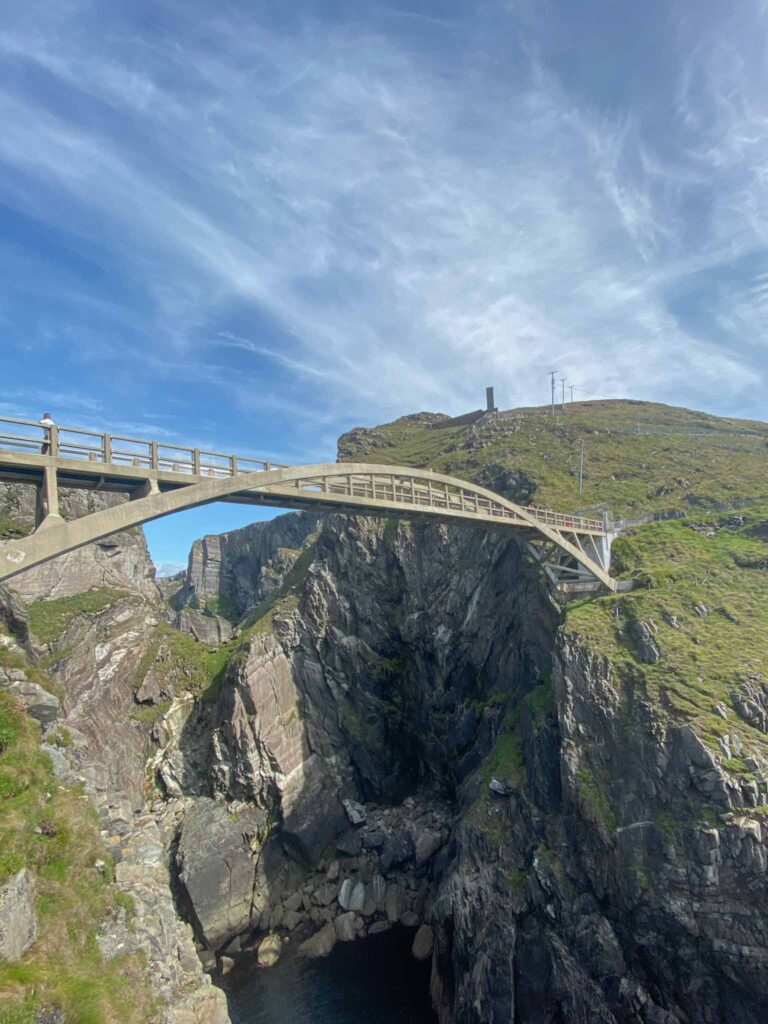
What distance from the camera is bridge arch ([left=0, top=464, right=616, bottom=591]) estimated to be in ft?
67.1

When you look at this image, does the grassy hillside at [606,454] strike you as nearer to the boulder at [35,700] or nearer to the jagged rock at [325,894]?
the jagged rock at [325,894]

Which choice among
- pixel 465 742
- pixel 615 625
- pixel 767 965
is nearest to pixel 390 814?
pixel 465 742

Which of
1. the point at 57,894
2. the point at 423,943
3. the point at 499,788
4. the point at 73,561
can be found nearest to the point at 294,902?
the point at 423,943

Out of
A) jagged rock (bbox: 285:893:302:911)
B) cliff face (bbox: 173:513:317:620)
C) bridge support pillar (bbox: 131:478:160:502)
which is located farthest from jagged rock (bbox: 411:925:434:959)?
cliff face (bbox: 173:513:317:620)

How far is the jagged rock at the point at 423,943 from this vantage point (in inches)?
1505

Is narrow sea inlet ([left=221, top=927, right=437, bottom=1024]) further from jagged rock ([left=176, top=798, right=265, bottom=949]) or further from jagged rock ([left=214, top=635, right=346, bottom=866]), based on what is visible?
jagged rock ([left=214, top=635, right=346, bottom=866])

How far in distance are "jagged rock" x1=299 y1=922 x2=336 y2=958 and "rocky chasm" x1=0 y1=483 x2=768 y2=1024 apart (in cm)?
30

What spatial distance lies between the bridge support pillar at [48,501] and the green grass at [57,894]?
8.49 m

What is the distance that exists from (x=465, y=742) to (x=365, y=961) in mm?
17606

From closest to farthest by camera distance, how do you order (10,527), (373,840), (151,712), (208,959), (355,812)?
(208,959), (10,527), (373,840), (355,812), (151,712)

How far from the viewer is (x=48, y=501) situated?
2123 cm

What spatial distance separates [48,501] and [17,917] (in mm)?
13676

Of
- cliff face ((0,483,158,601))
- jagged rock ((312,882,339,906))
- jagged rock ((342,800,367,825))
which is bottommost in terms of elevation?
jagged rock ((312,882,339,906))

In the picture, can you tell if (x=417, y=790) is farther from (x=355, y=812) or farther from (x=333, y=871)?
(x=333, y=871)
